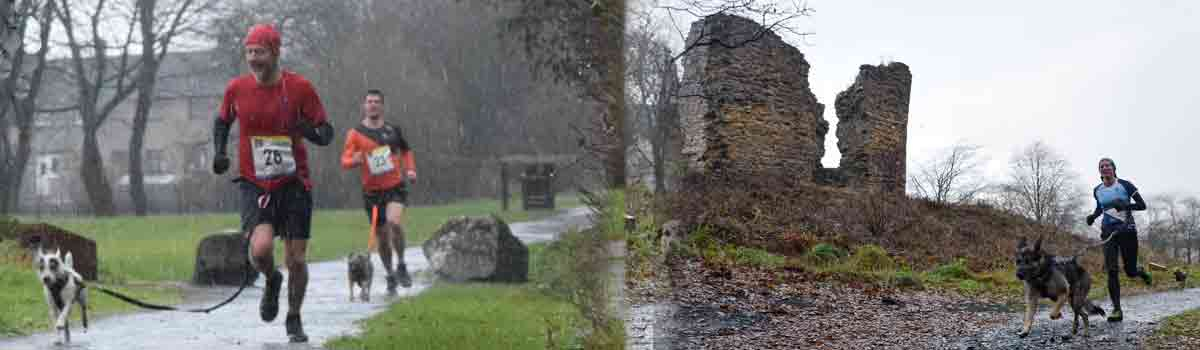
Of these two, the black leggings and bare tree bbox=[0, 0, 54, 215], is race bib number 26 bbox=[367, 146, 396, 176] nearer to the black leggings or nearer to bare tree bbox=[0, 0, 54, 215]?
bare tree bbox=[0, 0, 54, 215]

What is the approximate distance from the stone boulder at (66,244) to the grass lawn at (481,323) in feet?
1.96

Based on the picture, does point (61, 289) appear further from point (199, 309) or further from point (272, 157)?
point (272, 157)

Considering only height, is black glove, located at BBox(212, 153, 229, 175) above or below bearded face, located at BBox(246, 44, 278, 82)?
below

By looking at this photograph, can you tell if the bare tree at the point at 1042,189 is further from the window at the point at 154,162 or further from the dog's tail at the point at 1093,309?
the window at the point at 154,162

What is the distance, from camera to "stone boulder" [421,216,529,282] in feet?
8.15

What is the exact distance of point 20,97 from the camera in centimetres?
275

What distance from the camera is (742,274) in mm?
8312

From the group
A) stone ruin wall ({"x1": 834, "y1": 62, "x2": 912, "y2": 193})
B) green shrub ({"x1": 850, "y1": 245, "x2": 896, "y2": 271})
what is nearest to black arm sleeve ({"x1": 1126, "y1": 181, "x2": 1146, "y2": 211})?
stone ruin wall ({"x1": 834, "y1": 62, "x2": 912, "y2": 193})

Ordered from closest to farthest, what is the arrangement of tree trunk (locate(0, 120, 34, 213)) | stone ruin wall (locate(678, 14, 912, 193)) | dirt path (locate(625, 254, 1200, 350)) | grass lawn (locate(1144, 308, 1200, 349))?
1. tree trunk (locate(0, 120, 34, 213))
2. stone ruin wall (locate(678, 14, 912, 193))
3. dirt path (locate(625, 254, 1200, 350))
4. grass lawn (locate(1144, 308, 1200, 349))

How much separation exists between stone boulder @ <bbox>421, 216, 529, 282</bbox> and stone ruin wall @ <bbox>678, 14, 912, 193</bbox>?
14.6ft

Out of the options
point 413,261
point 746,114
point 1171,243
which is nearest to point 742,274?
point 746,114

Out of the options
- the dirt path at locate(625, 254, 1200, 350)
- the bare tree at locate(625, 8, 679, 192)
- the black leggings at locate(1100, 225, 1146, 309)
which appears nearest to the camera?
the bare tree at locate(625, 8, 679, 192)

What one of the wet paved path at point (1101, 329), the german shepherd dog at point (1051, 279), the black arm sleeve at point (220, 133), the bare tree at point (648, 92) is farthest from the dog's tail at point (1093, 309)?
the black arm sleeve at point (220, 133)

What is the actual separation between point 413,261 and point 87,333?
2.38 ft
